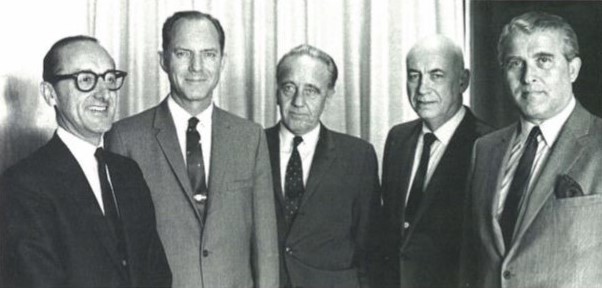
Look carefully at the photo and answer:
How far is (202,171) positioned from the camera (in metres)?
2.54

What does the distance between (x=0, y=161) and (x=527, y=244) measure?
181 centimetres

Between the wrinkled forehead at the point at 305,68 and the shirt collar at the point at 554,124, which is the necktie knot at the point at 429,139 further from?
the shirt collar at the point at 554,124

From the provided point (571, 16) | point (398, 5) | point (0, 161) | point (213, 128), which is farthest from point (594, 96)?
point (0, 161)

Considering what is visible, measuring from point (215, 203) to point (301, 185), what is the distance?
0.40m

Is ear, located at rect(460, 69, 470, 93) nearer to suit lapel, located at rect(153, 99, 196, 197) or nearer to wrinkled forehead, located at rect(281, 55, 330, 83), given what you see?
wrinkled forehead, located at rect(281, 55, 330, 83)

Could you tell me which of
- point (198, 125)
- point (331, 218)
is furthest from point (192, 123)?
point (331, 218)

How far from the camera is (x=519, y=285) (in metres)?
2.14

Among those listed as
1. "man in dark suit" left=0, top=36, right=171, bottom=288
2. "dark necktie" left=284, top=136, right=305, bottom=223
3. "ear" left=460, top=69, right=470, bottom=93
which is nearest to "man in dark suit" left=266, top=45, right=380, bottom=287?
"dark necktie" left=284, top=136, right=305, bottom=223

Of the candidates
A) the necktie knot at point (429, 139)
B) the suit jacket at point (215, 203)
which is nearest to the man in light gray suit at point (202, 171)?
the suit jacket at point (215, 203)

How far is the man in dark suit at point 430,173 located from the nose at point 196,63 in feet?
2.66

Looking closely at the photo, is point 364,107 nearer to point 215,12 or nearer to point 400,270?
point 215,12

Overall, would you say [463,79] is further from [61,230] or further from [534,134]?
[61,230]

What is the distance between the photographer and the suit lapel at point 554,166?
6.92ft

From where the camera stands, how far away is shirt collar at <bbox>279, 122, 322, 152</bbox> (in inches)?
112
